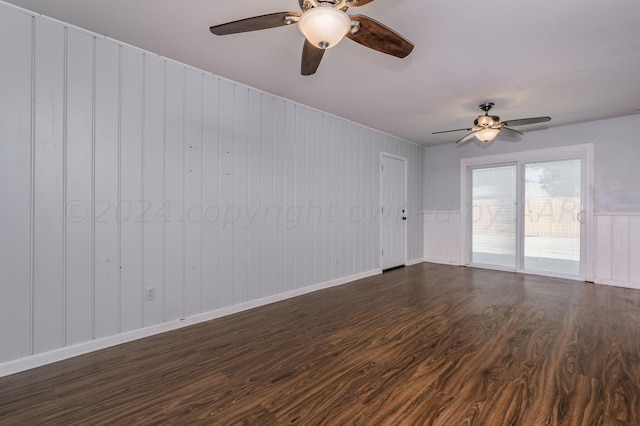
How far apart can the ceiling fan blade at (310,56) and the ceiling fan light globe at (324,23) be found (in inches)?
10.7

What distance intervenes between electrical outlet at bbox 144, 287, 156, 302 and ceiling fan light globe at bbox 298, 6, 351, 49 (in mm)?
2461

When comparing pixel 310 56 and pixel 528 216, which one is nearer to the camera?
pixel 310 56

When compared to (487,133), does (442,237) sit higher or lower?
lower

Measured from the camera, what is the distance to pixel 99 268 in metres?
2.49

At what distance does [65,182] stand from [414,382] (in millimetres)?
2921

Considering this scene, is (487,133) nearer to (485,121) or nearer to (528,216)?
(485,121)

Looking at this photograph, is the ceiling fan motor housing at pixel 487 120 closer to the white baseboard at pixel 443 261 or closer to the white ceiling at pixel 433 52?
the white ceiling at pixel 433 52

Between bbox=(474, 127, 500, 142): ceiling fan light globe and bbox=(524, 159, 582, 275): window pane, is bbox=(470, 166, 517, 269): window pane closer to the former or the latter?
bbox=(524, 159, 582, 275): window pane

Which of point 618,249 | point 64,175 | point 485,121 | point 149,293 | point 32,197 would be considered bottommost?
point 149,293

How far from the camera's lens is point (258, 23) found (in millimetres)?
1791

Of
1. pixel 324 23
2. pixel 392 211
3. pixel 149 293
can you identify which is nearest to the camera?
pixel 324 23

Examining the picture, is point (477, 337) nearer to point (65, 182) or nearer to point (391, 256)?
point (391, 256)

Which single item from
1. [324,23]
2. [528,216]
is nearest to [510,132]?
[528,216]

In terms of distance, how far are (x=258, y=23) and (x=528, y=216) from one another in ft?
17.9
